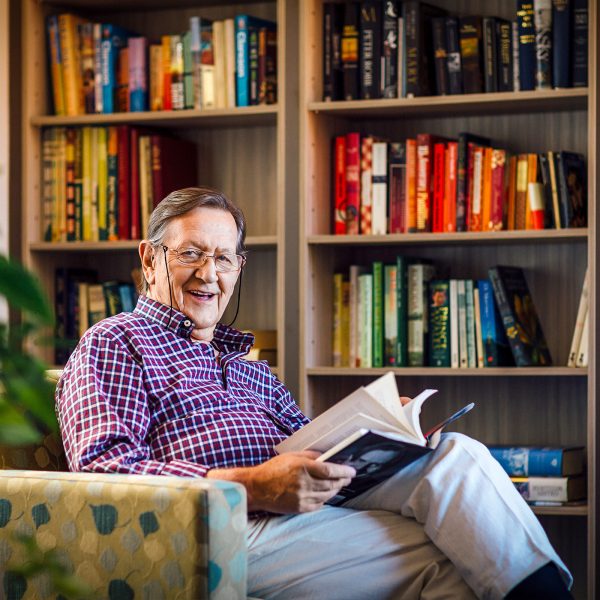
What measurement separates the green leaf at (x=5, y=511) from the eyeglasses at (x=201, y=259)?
2.23ft

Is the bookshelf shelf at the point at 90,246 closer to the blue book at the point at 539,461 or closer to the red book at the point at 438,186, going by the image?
the red book at the point at 438,186

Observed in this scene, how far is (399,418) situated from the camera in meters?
1.54

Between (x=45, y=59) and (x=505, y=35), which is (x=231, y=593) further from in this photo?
(x=45, y=59)

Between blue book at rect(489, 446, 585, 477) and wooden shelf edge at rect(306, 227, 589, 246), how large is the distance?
58 centimetres

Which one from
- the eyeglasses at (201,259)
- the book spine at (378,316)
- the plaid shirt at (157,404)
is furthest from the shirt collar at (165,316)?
the book spine at (378,316)

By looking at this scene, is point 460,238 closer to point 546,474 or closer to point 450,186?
point 450,186

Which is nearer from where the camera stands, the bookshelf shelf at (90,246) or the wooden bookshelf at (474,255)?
the wooden bookshelf at (474,255)

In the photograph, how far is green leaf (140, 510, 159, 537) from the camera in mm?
1380

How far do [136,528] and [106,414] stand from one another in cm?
29

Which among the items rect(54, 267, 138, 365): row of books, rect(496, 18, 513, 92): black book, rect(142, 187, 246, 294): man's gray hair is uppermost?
rect(496, 18, 513, 92): black book

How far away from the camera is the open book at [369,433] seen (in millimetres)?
1497

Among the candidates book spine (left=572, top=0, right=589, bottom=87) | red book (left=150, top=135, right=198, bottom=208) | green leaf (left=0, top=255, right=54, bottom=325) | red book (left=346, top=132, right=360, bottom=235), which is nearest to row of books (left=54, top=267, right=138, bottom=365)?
red book (left=150, top=135, right=198, bottom=208)

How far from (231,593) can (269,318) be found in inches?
71.0

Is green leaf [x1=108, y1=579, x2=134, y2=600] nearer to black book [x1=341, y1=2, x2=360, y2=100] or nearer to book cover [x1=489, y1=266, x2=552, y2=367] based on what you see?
book cover [x1=489, y1=266, x2=552, y2=367]
